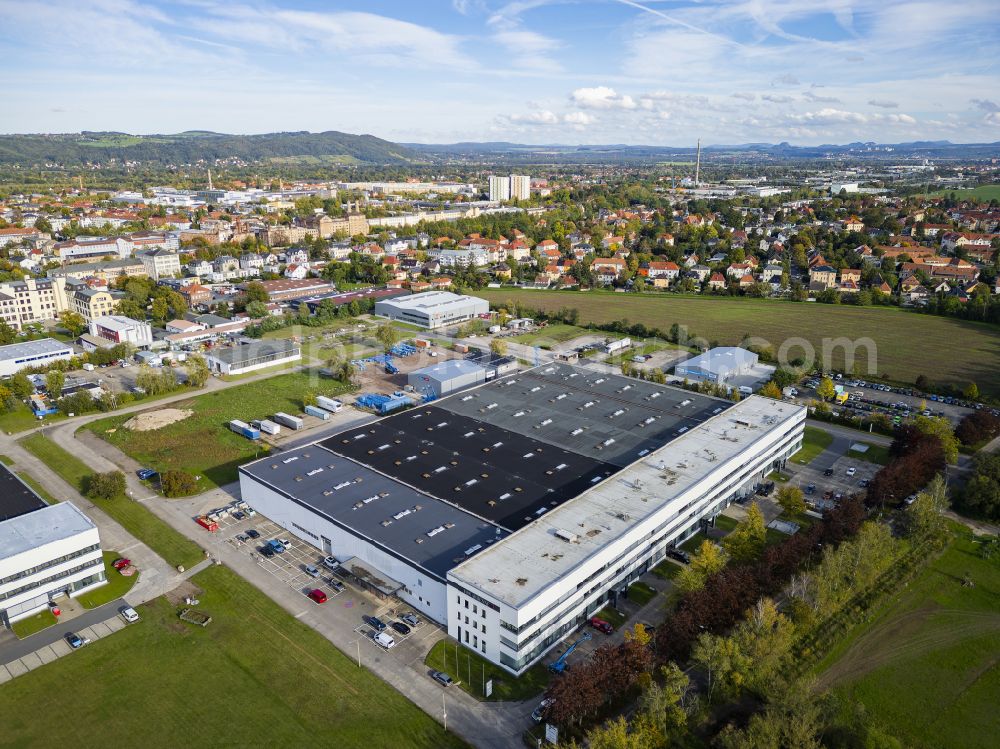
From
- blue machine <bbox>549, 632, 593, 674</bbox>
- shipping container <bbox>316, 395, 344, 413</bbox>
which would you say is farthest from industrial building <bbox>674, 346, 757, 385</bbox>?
blue machine <bbox>549, 632, 593, 674</bbox>

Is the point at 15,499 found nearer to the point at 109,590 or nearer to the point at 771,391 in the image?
the point at 109,590

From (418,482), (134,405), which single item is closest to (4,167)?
(134,405)

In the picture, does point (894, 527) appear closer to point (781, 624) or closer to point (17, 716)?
point (781, 624)

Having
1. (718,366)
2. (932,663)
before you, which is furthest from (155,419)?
(932,663)

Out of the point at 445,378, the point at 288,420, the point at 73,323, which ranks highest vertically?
the point at 73,323

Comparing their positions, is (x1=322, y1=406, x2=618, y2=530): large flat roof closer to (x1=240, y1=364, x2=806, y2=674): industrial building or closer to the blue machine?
(x1=240, y1=364, x2=806, y2=674): industrial building

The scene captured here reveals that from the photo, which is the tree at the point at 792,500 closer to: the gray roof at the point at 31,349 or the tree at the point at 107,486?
the tree at the point at 107,486

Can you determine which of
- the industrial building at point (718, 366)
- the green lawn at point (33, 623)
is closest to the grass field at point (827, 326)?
the industrial building at point (718, 366)
